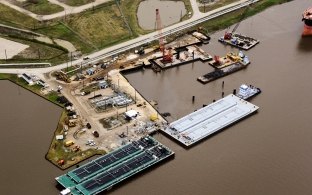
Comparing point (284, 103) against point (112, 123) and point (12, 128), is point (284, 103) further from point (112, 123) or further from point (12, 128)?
point (12, 128)

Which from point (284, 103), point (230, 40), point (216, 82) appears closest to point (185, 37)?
point (230, 40)

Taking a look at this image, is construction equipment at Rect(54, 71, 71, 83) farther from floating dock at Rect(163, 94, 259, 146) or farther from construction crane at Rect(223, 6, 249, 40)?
construction crane at Rect(223, 6, 249, 40)

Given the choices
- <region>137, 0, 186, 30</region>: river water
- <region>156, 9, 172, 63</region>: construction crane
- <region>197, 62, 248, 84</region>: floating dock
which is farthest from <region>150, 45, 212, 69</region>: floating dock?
<region>137, 0, 186, 30</region>: river water

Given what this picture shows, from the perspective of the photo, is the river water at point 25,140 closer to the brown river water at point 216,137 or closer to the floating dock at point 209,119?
the brown river water at point 216,137

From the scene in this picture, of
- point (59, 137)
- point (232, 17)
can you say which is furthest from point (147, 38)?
point (59, 137)

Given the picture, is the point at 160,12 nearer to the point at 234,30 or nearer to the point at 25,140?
the point at 234,30
